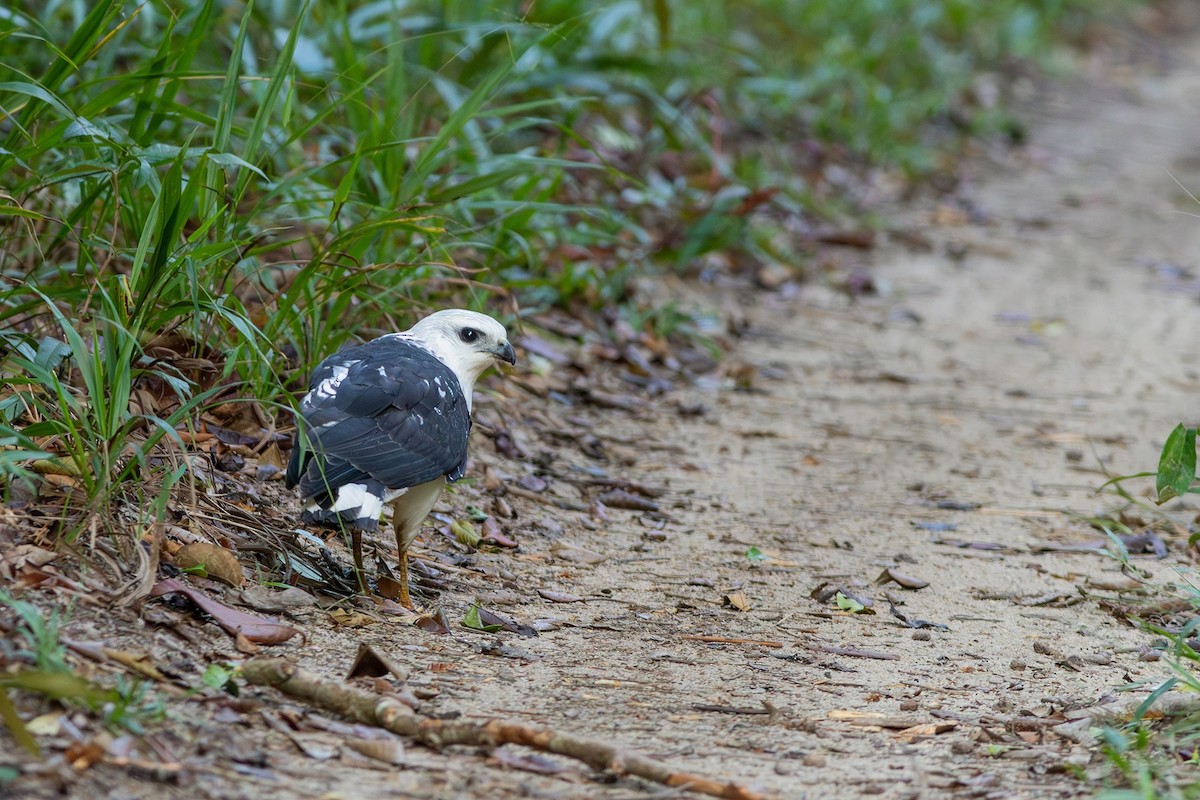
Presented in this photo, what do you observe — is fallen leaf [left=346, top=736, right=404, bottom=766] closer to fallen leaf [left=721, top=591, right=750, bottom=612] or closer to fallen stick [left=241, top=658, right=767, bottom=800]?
fallen stick [left=241, top=658, right=767, bottom=800]

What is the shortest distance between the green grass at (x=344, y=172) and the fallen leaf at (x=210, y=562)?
14 cm

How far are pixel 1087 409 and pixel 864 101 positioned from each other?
434 centimetres

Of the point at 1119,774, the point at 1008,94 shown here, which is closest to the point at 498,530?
the point at 1119,774

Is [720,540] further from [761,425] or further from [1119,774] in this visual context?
[1119,774]

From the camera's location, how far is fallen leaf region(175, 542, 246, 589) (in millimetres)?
3279

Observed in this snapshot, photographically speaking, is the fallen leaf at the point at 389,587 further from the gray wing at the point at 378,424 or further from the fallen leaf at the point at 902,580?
the fallen leaf at the point at 902,580

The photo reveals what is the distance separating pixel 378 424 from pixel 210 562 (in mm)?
557

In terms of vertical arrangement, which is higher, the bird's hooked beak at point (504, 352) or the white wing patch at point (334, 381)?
the bird's hooked beak at point (504, 352)

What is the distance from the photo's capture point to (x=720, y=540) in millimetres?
4496

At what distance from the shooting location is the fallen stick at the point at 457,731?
8.52 ft

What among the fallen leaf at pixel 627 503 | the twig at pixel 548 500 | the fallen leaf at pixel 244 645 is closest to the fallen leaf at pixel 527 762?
the fallen leaf at pixel 244 645

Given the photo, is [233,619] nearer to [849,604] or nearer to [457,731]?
[457,731]

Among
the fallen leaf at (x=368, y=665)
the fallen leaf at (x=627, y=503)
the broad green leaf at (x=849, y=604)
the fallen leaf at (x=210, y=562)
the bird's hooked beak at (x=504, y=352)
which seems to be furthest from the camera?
the fallen leaf at (x=627, y=503)

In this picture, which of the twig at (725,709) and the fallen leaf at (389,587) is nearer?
the twig at (725,709)
